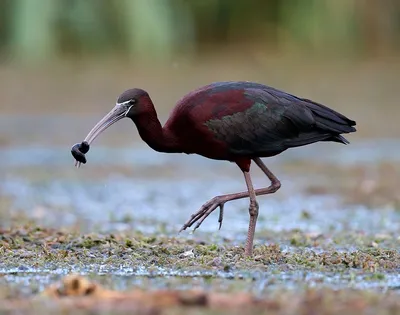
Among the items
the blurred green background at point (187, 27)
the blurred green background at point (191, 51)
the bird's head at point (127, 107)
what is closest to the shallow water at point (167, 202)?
the bird's head at point (127, 107)

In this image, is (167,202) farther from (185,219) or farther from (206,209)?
(206,209)

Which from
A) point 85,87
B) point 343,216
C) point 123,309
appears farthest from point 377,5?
point 123,309

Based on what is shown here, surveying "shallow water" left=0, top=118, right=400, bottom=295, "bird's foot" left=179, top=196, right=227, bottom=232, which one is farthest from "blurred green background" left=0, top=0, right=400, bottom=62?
"bird's foot" left=179, top=196, right=227, bottom=232

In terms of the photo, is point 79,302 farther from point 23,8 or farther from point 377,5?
point 377,5

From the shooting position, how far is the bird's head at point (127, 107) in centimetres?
697

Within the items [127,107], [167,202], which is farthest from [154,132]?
[167,202]

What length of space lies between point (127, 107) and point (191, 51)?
12.1 m

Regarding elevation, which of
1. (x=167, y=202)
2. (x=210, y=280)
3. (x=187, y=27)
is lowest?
(x=210, y=280)

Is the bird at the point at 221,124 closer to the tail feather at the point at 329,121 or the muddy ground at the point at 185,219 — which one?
the tail feather at the point at 329,121

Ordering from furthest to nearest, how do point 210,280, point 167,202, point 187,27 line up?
point 187,27 → point 167,202 → point 210,280

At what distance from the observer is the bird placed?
6.98m

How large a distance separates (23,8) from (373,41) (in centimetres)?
625

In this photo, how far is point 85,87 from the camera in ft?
59.6

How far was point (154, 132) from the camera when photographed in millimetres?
7066
